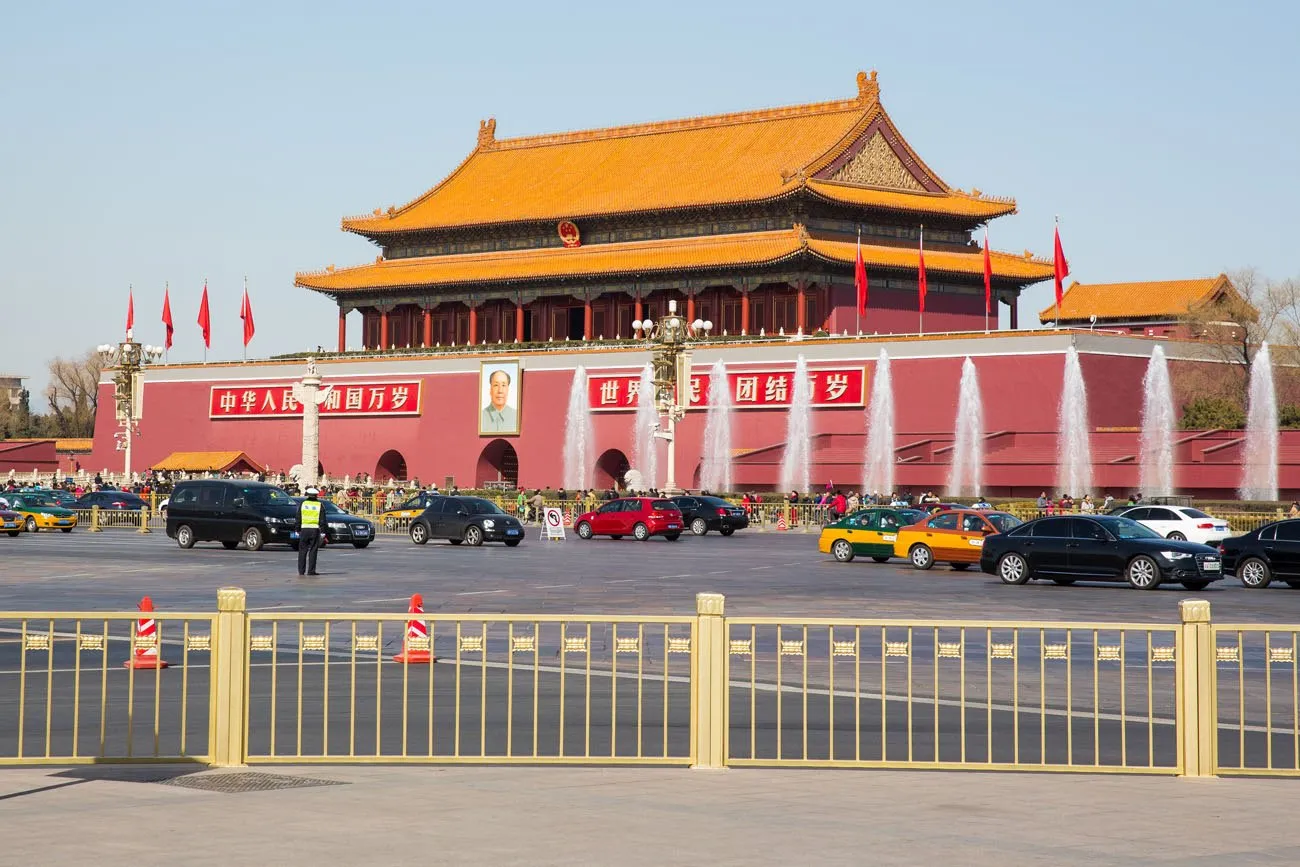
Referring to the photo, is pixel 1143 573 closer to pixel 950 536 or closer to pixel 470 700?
pixel 950 536

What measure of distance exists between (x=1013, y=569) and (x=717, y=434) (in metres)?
36.7

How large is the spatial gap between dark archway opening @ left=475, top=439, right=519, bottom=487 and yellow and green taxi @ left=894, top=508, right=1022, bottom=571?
40.0 meters

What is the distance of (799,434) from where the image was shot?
64250mm

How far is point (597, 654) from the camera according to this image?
61.1 ft

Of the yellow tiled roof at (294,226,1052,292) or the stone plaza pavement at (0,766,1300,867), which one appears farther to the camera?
the yellow tiled roof at (294,226,1052,292)

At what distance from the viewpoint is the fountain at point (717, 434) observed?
6519 cm

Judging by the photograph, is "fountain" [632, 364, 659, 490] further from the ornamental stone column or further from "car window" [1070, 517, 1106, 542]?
"car window" [1070, 517, 1106, 542]

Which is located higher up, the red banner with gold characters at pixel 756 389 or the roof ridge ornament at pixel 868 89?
the roof ridge ornament at pixel 868 89

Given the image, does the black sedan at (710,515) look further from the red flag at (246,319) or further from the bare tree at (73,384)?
the bare tree at (73,384)

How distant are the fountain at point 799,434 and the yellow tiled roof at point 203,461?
2750cm

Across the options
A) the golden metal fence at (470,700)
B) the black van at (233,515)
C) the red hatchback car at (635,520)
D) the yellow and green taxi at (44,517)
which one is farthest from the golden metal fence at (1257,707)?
the yellow and green taxi at (44,517)

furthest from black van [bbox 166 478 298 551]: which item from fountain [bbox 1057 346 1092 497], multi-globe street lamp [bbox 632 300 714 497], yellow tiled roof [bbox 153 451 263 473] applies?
yellow tiled roof [bbox 153 451 263 473]

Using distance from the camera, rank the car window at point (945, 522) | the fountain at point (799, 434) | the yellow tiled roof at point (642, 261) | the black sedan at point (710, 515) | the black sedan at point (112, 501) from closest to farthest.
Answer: the car window at point (945, 522) < the black sedan at point (710, 515) < the black sedan at point (112, 501) < the fountain at point (799, 434) < the yellow tiled roof at point (642, 261)

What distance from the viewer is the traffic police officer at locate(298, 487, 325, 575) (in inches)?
1186
